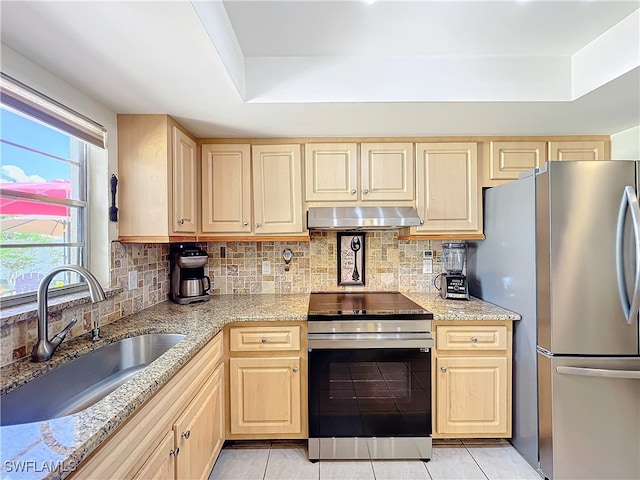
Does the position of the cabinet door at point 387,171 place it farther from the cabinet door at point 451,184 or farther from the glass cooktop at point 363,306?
the glass cooktop at point 363,306

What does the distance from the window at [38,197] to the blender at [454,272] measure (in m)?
2.31

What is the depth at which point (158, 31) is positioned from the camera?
45.1 inches

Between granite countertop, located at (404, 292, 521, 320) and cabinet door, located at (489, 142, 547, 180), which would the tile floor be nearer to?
granite countertop, located at (404, 292, 521, 320)

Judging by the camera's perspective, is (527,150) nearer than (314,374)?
No

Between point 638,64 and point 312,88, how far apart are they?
1.49 meters

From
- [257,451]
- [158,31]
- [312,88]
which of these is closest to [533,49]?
[312,88]

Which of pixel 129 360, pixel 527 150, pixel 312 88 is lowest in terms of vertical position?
pixel 129 360

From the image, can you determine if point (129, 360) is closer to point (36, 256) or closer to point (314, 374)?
point (36, 256)

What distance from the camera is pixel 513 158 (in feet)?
7.67

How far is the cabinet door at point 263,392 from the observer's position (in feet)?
→ 6.50

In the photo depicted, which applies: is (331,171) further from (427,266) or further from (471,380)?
(471,380)

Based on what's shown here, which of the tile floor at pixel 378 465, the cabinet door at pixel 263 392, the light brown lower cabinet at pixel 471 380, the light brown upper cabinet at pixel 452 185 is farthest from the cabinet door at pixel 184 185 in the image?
the light brown lower cabinet at pixel 471 380

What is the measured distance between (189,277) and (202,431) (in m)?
1.09

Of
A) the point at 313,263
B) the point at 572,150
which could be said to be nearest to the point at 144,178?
the point at 313,263
